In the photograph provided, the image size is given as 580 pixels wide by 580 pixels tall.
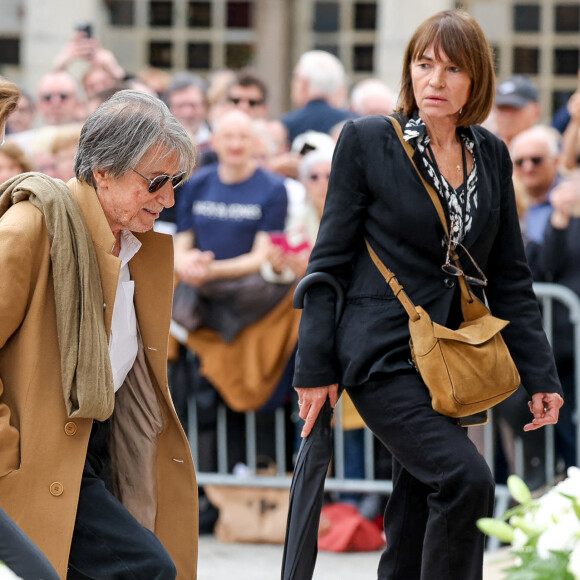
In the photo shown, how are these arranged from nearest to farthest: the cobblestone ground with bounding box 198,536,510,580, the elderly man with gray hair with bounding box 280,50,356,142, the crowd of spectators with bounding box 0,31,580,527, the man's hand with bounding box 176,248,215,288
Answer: the cobblestone ground with bounding box 198,536,510,580, the crowd of spectators with bounding box 0,31,580,527, the man's hand with bounding box 176,248,215,288, the elderly man with gray hair with bounding box 280,50,356,142

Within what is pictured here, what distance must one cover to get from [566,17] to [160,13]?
3.95m

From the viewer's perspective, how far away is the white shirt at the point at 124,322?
3.73 m

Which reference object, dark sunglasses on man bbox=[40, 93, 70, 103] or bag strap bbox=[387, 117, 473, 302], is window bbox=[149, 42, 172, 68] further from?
bag strap bbox=[387, 117, 473, 302]

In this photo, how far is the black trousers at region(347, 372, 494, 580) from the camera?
3775 mm

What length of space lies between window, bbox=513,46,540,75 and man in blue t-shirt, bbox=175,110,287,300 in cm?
595

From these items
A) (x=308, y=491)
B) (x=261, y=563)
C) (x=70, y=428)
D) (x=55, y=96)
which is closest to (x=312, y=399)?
(x=308, y=491)

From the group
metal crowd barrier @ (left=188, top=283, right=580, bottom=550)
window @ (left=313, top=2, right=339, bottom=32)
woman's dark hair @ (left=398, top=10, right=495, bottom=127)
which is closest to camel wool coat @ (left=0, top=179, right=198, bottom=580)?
woman's dark hair @ (left=398, top=10, right=495, bottom=127)

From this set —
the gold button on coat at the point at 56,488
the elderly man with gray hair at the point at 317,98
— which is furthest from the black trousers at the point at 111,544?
the elderly man with gray hair at the point at 317,98

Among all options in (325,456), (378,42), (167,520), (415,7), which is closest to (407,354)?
(325,456)

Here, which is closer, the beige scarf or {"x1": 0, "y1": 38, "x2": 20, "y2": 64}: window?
the beige scarf

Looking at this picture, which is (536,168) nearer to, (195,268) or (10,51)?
(195,268)

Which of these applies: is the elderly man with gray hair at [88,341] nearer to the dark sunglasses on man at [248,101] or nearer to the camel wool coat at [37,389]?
the camel wool coat at [37,389]

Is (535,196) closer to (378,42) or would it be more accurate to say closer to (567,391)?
(567,391)

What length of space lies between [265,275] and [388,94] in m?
2.54
